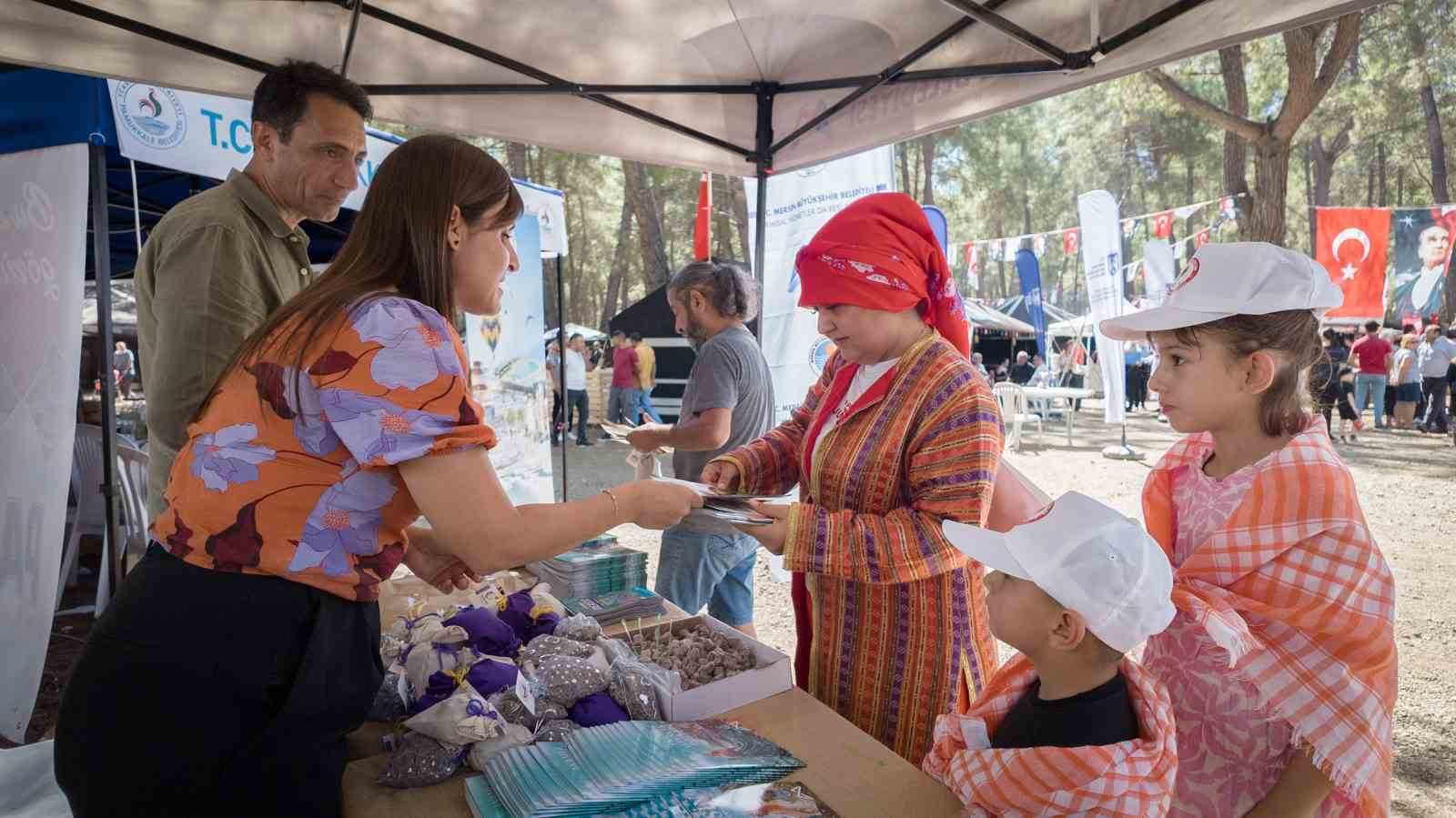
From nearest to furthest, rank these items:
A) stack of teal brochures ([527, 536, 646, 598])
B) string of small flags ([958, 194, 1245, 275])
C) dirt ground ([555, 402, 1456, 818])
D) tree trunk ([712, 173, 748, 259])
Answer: stack of teal brochures ([527, 536, 646, 598]) → dirt ground ([555, 402, 1456, 818]) → string of small flags ([958, 194, 1245, 275]) → tree trunk ([712, 173, 748, 259])

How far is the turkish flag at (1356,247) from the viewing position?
43.1 ft

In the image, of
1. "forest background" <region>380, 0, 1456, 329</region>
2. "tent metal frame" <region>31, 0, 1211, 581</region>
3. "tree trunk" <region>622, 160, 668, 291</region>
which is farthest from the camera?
"tree trunk" <region>622, 160, 668, 291</region>

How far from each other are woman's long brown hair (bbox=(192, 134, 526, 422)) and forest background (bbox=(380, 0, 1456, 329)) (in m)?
7.11

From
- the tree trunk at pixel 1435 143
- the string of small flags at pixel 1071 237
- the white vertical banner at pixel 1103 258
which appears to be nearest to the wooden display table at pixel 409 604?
the white vertical banner at pixel 1103 258

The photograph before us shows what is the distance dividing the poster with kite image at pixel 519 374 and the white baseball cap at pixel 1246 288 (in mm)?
4746

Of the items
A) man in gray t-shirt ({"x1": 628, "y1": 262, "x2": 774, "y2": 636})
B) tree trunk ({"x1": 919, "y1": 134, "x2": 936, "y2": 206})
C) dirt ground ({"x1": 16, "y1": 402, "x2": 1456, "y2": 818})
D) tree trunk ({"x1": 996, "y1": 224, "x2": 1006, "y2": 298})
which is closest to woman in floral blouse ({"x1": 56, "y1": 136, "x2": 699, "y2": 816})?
man in gray t-shirt ({"x1": 628, "y1": 262, "x2": 774, "y2": 636})

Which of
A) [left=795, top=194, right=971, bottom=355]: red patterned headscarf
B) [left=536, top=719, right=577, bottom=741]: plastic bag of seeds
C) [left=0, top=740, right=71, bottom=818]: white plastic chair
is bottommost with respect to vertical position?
[left=0, top=740, right=71, bottom=818]: white plastic chair

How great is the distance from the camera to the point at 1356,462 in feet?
35.1

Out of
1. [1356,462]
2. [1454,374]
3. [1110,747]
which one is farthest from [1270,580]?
[1454,374]

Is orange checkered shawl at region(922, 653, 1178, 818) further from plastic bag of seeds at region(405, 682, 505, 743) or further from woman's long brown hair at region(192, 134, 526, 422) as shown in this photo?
woman's long brown hair at region(192, 134, 526, 422)

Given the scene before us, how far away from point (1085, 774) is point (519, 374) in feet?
17.5

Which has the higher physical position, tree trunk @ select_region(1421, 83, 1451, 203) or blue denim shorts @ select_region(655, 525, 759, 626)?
tree trunk @ select_region(1421, 83, 1451, 203)

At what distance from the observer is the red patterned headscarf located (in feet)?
5.77

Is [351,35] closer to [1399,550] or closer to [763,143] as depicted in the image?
[763,143]
